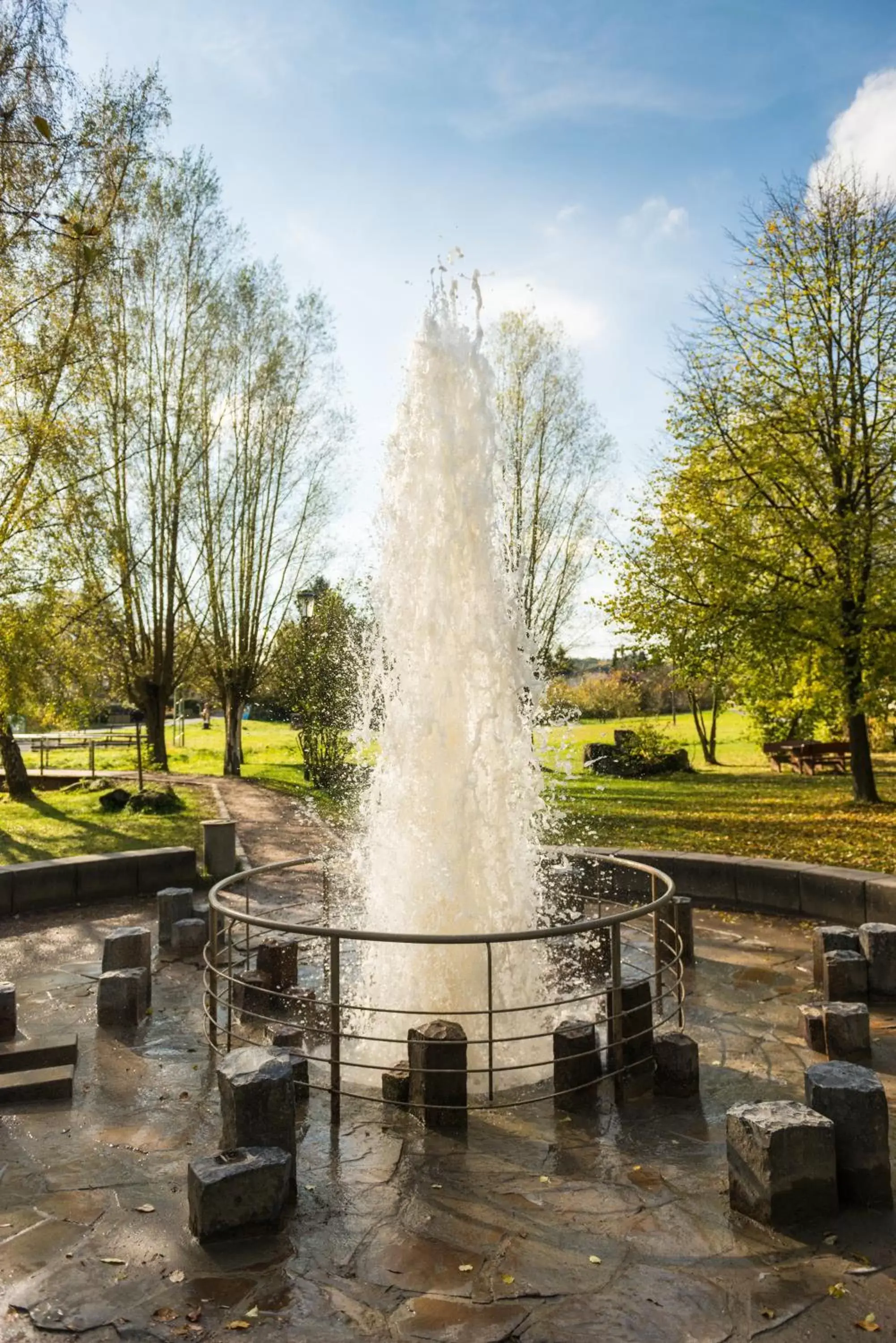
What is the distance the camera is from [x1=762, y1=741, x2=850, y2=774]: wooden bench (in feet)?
83.1

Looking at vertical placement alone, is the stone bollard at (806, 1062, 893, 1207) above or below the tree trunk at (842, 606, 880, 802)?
below

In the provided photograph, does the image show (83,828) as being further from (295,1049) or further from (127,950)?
(295,1049)

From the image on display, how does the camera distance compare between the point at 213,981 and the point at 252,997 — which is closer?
the point at 213,981

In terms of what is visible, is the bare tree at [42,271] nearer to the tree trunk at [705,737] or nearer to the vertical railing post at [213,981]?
the vertical railing post at [213,981]

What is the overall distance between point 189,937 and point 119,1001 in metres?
1.88

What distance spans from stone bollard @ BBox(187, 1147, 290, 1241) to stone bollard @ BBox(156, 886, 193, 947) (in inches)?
189

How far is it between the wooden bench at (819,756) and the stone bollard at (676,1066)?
21633 millimetres

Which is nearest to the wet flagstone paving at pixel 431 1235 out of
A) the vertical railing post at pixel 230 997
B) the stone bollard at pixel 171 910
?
the vertical railing post at pixel 230 997

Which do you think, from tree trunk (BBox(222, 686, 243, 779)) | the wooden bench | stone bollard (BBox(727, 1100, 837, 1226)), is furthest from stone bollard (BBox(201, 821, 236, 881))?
the wooden bench

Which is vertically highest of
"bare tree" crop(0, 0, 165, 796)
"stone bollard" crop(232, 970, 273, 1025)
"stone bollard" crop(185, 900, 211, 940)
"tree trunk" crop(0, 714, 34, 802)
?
"bare tree" crop(0, 0, 165, 796)

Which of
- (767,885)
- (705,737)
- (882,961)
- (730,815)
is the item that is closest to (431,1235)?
(882,961)

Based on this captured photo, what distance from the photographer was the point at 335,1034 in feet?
15.7

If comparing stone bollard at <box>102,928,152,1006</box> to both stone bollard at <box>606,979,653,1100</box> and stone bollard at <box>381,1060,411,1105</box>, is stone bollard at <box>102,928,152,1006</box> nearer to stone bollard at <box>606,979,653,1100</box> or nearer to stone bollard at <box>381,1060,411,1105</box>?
stone bollard at <box>381,1060,411,1105</box>

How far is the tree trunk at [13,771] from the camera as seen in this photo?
19.0m
